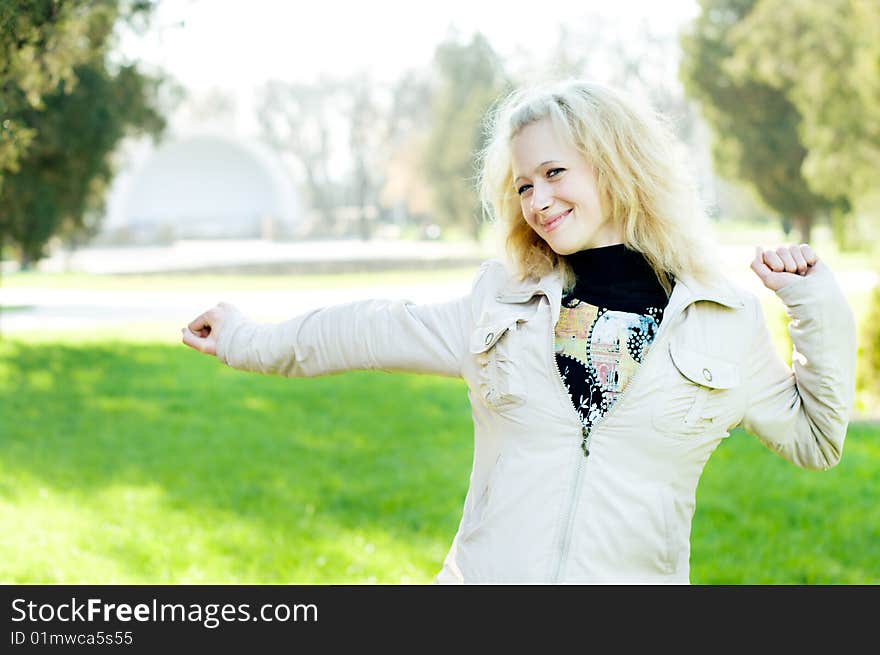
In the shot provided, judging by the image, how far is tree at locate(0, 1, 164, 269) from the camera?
11.6 meters

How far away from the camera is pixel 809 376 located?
85.3 inches

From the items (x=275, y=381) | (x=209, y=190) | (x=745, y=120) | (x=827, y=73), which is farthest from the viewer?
(x=209, y=190)

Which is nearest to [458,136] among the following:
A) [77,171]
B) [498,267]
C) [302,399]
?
[77,171]

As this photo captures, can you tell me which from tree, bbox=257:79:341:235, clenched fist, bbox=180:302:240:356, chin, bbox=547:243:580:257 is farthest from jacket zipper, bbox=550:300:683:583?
tree, bbox=257:79:341:235

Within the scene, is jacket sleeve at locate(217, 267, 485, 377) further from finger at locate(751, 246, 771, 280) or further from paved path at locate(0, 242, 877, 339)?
paved path at locate(0, 242, 877, 339)

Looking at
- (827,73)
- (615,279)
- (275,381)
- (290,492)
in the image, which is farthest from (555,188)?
(827,73)

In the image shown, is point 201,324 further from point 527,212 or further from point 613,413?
point 613,413

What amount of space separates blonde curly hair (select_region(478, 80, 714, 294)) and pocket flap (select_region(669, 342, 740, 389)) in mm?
175

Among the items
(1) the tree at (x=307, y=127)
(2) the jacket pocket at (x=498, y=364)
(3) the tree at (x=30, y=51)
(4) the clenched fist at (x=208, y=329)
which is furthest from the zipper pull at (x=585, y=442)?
(1) the tree at (x=307, y=127)

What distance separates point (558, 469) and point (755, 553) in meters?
3.16

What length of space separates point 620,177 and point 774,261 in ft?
1.20

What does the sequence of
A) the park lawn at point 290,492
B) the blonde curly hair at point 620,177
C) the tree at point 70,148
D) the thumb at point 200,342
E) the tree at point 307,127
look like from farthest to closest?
the tree at point 307,127 → the tree at point 70,148 → the park lawn at point 290,492 → the thumb at point 200,342 → the blonde curly hair at point 620,177

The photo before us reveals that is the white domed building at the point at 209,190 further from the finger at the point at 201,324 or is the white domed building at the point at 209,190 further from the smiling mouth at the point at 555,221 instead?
the smiling mouth at the point at 555,221

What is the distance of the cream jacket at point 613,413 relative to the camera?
203 cm
